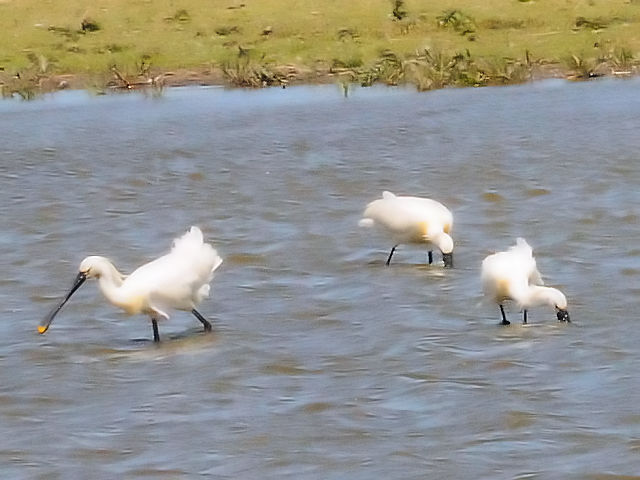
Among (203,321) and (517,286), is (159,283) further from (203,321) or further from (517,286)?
(517,286)

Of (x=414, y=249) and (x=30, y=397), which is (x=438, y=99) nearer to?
(x=414, y=249)

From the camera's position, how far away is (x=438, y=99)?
706 inches

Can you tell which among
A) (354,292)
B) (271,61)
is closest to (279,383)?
(354,292)

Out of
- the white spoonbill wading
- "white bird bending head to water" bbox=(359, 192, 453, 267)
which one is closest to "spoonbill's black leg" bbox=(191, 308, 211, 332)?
the white spoonbill wading

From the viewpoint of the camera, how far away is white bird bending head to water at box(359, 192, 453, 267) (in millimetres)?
9070

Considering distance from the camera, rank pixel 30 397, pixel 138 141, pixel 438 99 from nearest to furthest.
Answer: pixel 30 397 < pixel 138 141 < pixel 438 99

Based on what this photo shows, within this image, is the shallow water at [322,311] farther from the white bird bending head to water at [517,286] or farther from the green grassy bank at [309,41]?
the green grassy bank at [309,41]

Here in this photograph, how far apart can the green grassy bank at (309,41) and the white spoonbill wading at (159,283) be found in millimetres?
11513

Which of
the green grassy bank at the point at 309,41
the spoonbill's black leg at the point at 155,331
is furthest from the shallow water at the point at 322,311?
the green grassy bank at the point at 309,41

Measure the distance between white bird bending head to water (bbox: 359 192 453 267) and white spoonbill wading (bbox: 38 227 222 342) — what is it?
177 centimetres

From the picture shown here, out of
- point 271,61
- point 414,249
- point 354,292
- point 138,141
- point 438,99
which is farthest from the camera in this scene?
point 271,61

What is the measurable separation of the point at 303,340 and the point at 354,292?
3.94 feet

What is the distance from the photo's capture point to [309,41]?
2128cm

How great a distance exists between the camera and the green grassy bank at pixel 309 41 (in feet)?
64.4
